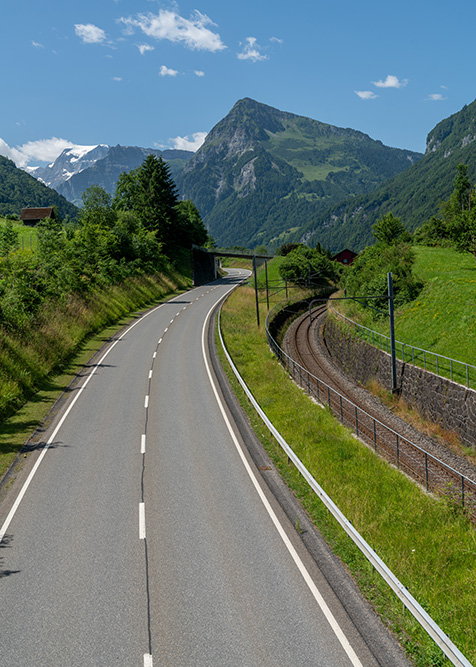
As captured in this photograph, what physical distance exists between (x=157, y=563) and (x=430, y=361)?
926 inches

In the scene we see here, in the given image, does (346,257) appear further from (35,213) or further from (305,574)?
(305,574)

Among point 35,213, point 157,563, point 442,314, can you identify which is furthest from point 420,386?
point 35,213

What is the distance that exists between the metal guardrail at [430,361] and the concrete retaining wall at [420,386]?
1.59 feet

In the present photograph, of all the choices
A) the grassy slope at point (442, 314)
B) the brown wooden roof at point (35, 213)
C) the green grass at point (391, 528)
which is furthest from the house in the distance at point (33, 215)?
the green grass at point (391, 528)

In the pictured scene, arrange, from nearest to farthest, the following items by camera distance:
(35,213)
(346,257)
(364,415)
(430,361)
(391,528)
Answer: (391,528)
(364,415)
(430,361)
(35,213)
(346,257)

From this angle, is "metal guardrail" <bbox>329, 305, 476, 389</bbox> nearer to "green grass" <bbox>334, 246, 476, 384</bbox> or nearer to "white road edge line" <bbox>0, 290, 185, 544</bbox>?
"green grass" <bbox>334, 246, 476, 384</bbox>

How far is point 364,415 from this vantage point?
92.0ft

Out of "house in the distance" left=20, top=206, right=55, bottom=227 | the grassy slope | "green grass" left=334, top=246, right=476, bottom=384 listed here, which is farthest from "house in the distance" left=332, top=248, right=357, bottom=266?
the grassy slope

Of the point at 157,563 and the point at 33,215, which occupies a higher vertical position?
the point at 33,215

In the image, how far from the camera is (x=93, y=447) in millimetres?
18438

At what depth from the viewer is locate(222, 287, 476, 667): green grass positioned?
8.63 meters

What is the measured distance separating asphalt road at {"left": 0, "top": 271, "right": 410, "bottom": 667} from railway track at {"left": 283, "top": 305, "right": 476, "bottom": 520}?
5.85 metres

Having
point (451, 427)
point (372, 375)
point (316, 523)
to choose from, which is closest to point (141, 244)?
point (372, 375)

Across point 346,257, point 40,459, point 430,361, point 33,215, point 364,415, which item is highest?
point 33,215
